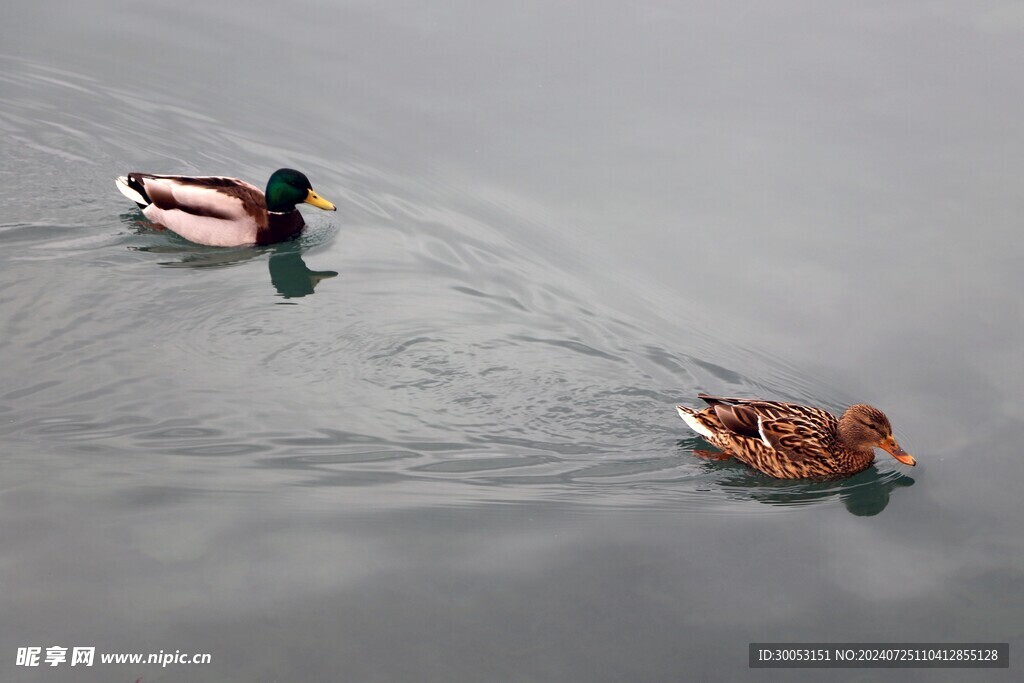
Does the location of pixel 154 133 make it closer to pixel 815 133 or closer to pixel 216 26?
pixel 216 26

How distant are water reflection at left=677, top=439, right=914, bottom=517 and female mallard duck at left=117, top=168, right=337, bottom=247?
4944 mm

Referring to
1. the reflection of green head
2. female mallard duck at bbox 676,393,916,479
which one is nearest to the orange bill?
female mallard duck at bbox 676,393,916,479

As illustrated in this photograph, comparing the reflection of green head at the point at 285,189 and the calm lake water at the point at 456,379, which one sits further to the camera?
the reflection of green head at the point at 285,189

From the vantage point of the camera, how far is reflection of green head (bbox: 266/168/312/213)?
37.8 feet

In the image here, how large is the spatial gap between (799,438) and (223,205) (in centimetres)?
591

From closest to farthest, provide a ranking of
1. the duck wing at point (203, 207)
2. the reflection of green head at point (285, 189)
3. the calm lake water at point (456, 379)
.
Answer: the calm lake water at point (456, 379)
the duck wing at point (203, 207)
the reflection of green head at point (285, 189)

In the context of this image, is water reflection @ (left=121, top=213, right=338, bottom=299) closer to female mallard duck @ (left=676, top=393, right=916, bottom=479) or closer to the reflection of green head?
the reflection of green head

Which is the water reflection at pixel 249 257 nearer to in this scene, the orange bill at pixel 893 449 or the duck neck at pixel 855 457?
the duck neck at pixel 855 457

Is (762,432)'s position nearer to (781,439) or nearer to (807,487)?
(781,439)

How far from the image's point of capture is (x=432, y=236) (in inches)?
445

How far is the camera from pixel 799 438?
8.28m

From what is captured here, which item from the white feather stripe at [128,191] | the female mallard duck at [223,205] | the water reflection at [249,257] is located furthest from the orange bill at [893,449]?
the white feather stripe at [128,191]

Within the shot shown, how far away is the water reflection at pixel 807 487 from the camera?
8.15 meters

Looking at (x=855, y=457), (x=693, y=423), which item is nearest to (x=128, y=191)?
(x=693, y=423)
